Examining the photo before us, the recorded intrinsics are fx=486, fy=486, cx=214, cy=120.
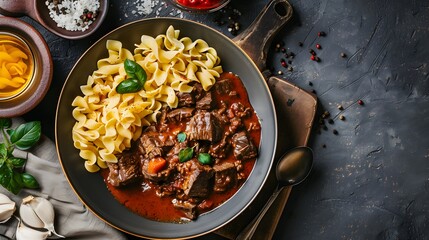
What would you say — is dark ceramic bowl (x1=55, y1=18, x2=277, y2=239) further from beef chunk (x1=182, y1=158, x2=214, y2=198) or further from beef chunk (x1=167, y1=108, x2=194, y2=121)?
beef chunk (x1=167, y1=108, x2=194, y2=121)

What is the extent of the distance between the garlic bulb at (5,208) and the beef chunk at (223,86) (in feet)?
9.51

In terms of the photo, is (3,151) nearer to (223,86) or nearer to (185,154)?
(185,154)

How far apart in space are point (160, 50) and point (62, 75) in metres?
1.42

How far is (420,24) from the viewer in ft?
21.3

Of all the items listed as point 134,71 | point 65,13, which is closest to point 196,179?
point 134,71

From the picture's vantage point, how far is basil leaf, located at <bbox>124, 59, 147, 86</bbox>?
587 cm

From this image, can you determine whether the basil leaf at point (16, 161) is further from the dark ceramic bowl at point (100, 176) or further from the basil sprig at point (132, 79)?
the basil sprig at point (132, 79)

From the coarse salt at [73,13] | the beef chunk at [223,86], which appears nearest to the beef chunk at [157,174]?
the beef chunk at [223,86]

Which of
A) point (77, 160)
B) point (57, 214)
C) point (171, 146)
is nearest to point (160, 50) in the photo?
point (171, 146)

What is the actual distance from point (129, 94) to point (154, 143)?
2.33ft

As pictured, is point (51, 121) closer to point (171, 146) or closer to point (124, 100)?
point (124, 100)

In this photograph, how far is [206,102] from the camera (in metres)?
6.10

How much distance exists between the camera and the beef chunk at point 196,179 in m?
5.88

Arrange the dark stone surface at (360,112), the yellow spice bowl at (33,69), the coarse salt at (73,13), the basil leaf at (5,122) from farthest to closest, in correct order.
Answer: the dark stone surface at (360,112) < the coarse salt at (73,13) < the basil leaf at (5,122) < the yellow spice bowl at (33,69)
